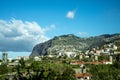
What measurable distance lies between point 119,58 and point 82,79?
55.0 m

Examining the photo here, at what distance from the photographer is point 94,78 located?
260ft

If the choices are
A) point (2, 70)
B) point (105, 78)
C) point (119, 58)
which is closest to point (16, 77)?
point (105, 78)

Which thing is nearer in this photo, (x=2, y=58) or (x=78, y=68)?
(x=78, y=68)

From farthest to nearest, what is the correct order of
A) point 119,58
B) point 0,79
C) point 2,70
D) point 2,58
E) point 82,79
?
point 2,58
point 119,58
point 2,70
point 82,79
point 0,79

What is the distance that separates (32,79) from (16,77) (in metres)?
0.94

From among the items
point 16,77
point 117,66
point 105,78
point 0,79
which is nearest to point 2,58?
point 117,66

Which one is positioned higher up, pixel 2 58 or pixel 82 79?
pixel 2 58

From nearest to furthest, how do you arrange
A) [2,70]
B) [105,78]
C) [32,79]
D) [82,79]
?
[32,79]
[105,78]
[82,79]
[2,70]

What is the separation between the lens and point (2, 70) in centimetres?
10469

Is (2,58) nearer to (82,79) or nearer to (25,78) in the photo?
(82,79)

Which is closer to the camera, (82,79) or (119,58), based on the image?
(82,79)

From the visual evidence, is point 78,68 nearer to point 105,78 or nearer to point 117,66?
point 117,66

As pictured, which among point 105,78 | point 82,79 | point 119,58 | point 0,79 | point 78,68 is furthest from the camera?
point 119,58

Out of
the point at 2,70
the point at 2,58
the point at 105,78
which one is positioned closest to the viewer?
the point at 105,78
